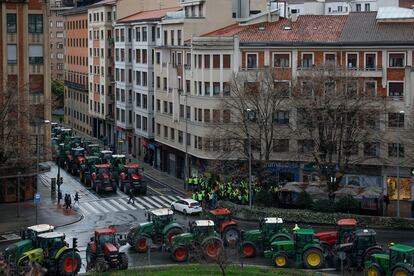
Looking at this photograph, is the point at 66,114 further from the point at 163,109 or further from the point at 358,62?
the point at 358,62

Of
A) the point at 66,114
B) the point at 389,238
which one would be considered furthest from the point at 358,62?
the point at 66,114

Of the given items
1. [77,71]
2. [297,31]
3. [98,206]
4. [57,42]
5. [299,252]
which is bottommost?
[98,206]

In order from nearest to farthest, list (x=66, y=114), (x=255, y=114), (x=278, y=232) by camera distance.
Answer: (x=278, y=232) < (x=255, y=114) < (x=66, y=114)

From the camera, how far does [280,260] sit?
1747 inches

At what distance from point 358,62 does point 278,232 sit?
2782cm

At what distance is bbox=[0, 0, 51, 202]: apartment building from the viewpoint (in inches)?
2648

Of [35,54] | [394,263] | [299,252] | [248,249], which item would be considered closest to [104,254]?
[248,249]

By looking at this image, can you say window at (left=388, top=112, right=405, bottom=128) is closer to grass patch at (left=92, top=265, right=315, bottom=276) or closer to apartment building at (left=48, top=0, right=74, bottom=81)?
grass patch at (left=92, top=265, right=315, bottom=276)

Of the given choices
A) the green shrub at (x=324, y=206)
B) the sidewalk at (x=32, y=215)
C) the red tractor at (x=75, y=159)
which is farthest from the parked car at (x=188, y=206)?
the red tractor at (x=75, y=159)

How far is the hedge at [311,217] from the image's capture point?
5631cm

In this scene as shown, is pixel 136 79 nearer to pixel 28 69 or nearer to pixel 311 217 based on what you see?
pixel 28 69

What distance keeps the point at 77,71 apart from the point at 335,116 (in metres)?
78.5

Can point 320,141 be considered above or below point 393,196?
above

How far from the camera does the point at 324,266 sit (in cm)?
4422
